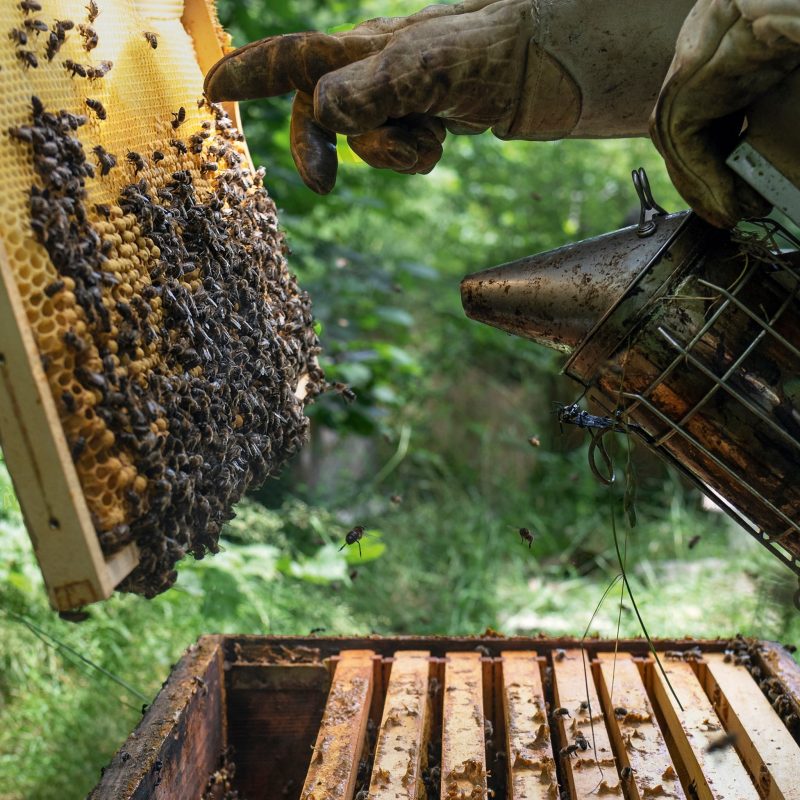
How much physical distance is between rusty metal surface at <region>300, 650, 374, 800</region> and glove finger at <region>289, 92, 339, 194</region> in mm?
1680

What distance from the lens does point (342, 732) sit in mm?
2570

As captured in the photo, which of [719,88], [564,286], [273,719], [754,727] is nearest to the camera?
[719,88]

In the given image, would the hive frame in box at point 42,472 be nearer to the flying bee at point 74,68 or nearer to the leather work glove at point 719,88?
the flying bee at point 74,68

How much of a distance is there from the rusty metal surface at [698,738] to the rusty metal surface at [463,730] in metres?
0.63

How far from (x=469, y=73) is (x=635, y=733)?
2.04 metres

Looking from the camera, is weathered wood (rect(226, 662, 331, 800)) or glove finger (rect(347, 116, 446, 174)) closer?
glove finger (rect(347, 116, 446, 174))

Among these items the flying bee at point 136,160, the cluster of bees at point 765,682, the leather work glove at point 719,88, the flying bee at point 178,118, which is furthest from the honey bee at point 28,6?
the cluster of bees at point 765,682

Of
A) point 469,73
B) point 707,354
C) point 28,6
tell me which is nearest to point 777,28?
point 707,354

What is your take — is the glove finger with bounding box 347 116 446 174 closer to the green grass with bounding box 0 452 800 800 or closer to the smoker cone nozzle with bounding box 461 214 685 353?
the smoker cone nozzle with bounding box 461 214 685 353

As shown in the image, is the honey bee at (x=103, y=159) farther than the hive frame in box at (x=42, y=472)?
Yes

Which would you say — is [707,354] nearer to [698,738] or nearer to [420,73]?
[420,73]

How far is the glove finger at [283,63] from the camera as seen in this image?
7.68 ft

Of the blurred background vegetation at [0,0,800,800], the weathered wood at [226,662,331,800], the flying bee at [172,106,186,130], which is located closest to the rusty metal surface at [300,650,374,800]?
the weathered wood at [226,662,331,800]

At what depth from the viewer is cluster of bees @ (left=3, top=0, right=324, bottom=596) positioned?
5.67ft
